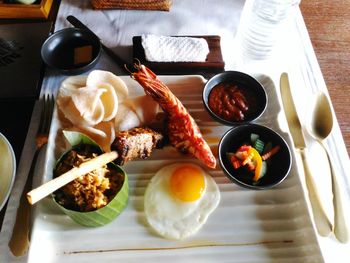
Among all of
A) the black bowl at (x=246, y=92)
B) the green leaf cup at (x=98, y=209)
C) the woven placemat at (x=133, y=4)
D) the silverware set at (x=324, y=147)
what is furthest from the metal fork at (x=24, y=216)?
the silverware set at (x=324, y=147)

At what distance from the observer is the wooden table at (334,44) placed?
5.27ft

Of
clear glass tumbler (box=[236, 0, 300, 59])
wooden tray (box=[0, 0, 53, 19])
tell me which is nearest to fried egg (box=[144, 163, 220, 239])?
clear glass tumbler (box=[236, 0, 300, 59])

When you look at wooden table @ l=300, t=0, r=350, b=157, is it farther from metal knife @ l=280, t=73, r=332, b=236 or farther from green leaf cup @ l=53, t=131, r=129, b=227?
green leaf cup @ l=53, t=131, r=129, b=227

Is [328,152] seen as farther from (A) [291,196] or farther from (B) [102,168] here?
(B) [102,168]

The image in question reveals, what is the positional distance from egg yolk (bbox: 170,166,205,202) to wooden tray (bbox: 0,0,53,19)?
3.92ft

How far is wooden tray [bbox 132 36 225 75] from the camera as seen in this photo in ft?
5.11

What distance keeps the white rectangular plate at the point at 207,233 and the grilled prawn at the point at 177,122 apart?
116mm

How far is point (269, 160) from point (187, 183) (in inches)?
13.7

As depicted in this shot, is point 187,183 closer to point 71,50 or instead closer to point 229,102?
point 229,102

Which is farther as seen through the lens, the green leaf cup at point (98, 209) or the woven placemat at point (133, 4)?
the woven placemat at point (133, 4)

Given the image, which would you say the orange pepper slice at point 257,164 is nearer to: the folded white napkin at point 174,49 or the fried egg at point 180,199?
the fried egg at point 180,199

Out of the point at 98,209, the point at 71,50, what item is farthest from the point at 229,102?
the point at 71,50

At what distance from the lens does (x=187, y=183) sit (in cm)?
127

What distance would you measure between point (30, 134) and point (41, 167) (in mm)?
190
